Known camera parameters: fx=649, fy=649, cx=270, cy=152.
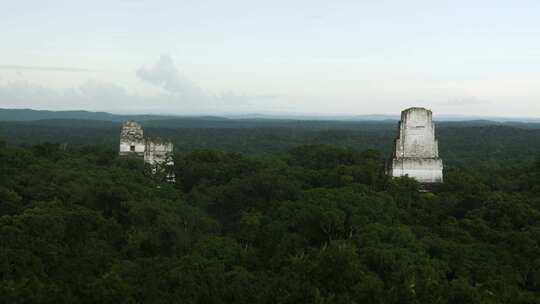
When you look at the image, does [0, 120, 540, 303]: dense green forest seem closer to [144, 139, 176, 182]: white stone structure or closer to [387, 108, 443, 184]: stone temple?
[387, 108, 443, 184]: stone temple

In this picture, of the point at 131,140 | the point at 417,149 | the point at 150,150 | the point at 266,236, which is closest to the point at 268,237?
the point at 266,236

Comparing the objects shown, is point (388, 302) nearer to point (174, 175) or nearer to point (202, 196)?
point (202, 196)

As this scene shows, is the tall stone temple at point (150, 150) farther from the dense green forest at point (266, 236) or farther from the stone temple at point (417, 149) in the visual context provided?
the stone temple at point (417, 149)

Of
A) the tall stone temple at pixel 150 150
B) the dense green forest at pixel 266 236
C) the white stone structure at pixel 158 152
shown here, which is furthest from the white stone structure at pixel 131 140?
the dense green forest at pixel 266 236

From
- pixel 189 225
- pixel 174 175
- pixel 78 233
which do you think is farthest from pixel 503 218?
pixel 174 175

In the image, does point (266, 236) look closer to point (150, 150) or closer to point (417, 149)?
point (417, 149)

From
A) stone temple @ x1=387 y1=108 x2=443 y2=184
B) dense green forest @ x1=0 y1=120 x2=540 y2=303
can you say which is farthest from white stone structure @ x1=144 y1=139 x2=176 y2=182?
stone temple @ x1=387 y1=108 x2=443 y2=184
